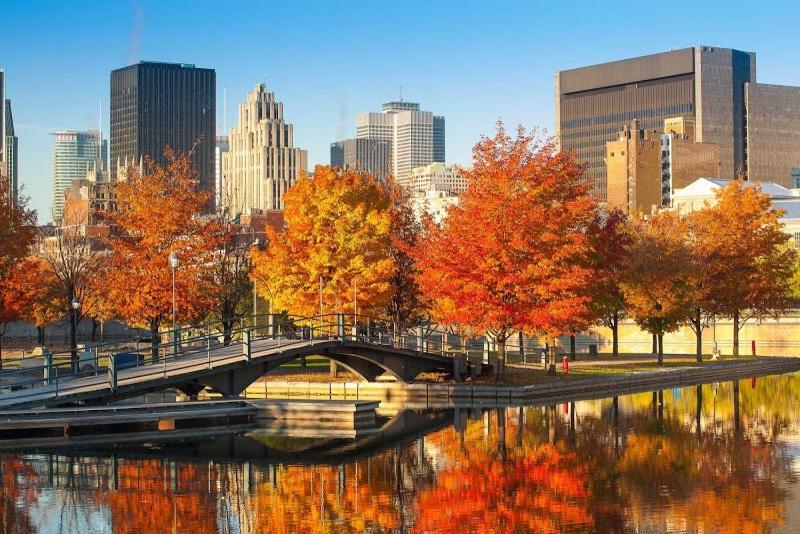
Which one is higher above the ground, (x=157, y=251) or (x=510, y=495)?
(x=157, y=251)

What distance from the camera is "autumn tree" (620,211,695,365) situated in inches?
3036

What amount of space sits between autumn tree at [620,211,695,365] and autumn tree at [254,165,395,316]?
13.8 m

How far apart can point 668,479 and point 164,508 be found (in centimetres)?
1343

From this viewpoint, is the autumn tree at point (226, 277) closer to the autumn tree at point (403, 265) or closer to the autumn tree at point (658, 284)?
the autumn tree at point (403, 265)

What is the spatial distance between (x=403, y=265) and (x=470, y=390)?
16172 millimetres

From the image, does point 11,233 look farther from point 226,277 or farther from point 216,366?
point 216,366

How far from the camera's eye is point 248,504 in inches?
1348

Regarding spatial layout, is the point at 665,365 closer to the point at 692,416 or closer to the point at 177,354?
the point at 692,416

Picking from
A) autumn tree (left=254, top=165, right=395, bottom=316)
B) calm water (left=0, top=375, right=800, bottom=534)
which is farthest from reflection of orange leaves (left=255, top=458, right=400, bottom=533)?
autumn tree (left=254, top=165, right=395, bottom=316)

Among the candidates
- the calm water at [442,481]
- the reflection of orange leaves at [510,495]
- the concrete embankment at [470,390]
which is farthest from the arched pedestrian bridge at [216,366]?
the reflection of orange leaves at [510,495]

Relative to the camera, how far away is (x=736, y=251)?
3541 inches

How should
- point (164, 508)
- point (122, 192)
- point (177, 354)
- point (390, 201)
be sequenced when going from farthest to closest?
point (390, 201), point (122, 192), point (177, 354), point (164, 508)

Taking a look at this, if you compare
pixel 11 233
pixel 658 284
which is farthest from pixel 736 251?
pixel 11 233

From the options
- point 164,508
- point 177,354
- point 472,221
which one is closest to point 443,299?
point 472,221
